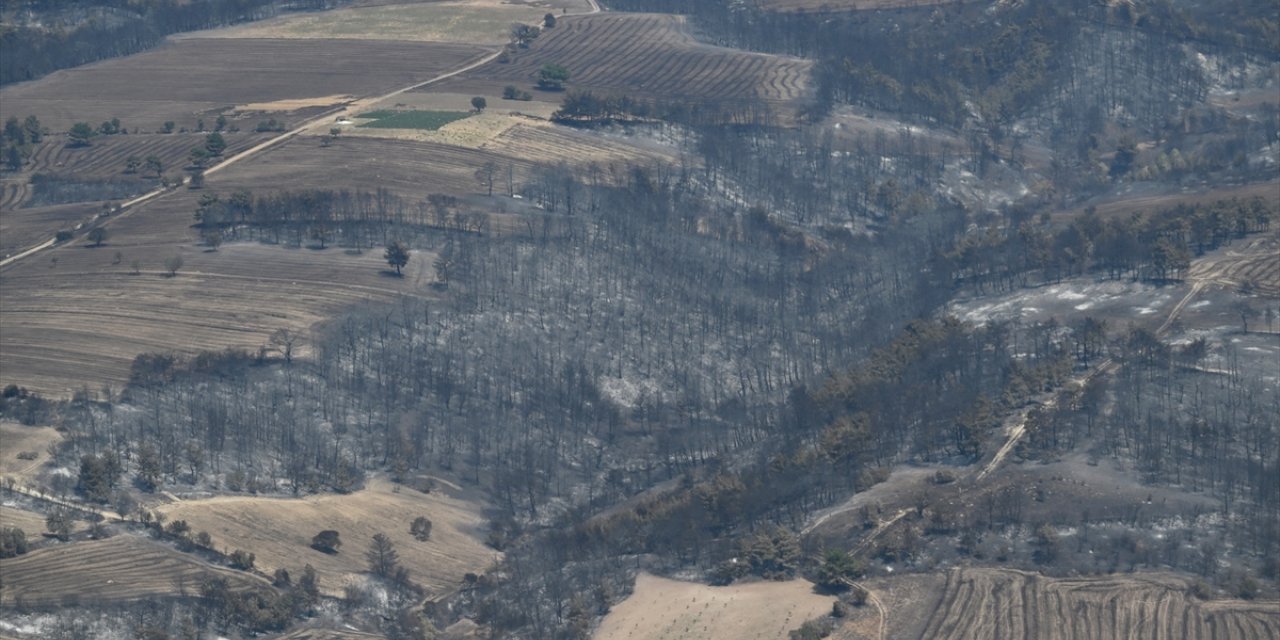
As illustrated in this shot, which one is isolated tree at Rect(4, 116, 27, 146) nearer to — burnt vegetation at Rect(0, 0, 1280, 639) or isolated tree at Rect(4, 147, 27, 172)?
burnt vegetation at Rect(0, 0, 1280, 639)

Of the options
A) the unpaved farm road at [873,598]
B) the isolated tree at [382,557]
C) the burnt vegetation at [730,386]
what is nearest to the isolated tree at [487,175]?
the burnt vegetation at [730,386]

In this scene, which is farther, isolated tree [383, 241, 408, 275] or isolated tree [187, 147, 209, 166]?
isolated tree [187, 147, 209, 166]

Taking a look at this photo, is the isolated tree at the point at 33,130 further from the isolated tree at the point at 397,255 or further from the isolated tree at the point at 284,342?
the isolated tree at the point at 284,342

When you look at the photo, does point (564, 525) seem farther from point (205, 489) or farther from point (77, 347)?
point (77, 347)

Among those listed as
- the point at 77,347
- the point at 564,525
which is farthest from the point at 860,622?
the point at 77,347

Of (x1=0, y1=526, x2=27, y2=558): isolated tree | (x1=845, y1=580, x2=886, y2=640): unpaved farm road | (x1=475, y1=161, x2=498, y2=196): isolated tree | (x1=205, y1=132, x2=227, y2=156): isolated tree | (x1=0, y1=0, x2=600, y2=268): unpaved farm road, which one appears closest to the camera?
(x1=845, y1=580, x2=886, y2=640): unpaved farm road

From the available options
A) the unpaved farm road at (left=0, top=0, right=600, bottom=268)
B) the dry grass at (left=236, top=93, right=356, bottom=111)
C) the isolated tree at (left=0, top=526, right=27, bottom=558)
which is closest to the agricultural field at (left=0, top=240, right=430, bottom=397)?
the unpaved farm road at (left=0, top=0, right=600, bottom=268)
